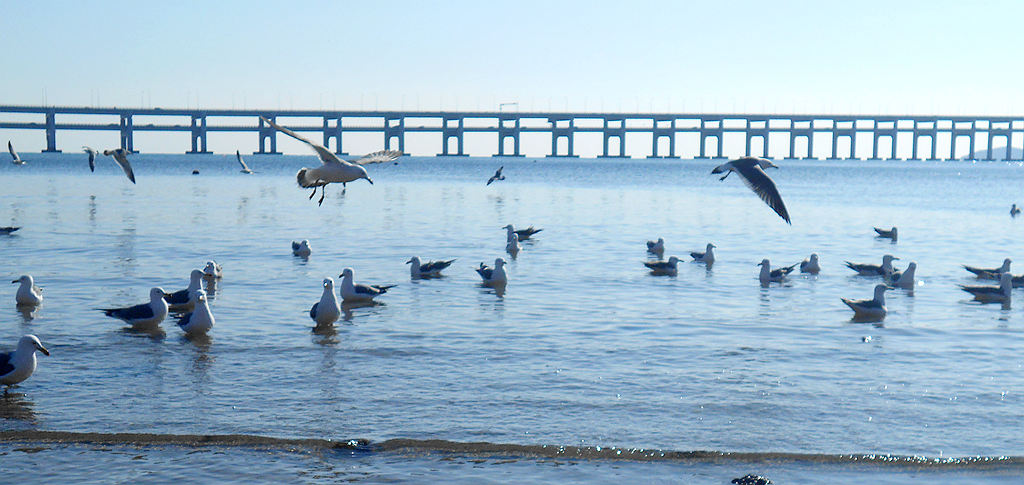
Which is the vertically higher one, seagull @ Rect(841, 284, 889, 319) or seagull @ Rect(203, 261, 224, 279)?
seagull @ Rect(203, 261, 224, 279)

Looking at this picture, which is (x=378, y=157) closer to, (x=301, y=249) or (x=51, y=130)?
(x=301, y=249)

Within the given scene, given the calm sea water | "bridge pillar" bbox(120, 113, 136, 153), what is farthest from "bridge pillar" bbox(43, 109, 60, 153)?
the calm sea water

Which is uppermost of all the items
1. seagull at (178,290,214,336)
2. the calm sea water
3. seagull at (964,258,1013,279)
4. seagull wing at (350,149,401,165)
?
seagull wing at (350,149,401,165)

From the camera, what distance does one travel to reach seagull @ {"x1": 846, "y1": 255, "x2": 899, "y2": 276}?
18.8m

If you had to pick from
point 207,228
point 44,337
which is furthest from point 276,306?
point 207,228

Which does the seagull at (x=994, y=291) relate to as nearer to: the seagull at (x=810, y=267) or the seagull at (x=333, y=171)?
the seagull at (x=810, y=267)

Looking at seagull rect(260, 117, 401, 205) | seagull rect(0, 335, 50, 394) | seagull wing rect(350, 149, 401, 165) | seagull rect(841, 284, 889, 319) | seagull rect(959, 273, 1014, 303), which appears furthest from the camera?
seagull rect(959, 273, 1014, 303)

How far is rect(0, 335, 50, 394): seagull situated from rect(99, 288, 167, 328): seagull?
2957 millimetres

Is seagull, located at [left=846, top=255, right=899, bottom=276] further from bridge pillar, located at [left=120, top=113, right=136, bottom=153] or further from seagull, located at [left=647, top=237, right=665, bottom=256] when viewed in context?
bridge pillar, located at [left=120, top=113, right=136, bottom=153]

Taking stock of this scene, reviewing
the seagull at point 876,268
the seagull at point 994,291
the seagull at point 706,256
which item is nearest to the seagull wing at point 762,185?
the seagull at point 994,291

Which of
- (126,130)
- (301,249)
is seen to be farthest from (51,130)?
(301,249)

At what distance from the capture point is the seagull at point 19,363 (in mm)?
9148

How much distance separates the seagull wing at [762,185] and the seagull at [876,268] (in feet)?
22.9

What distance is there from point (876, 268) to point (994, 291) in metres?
3.41
